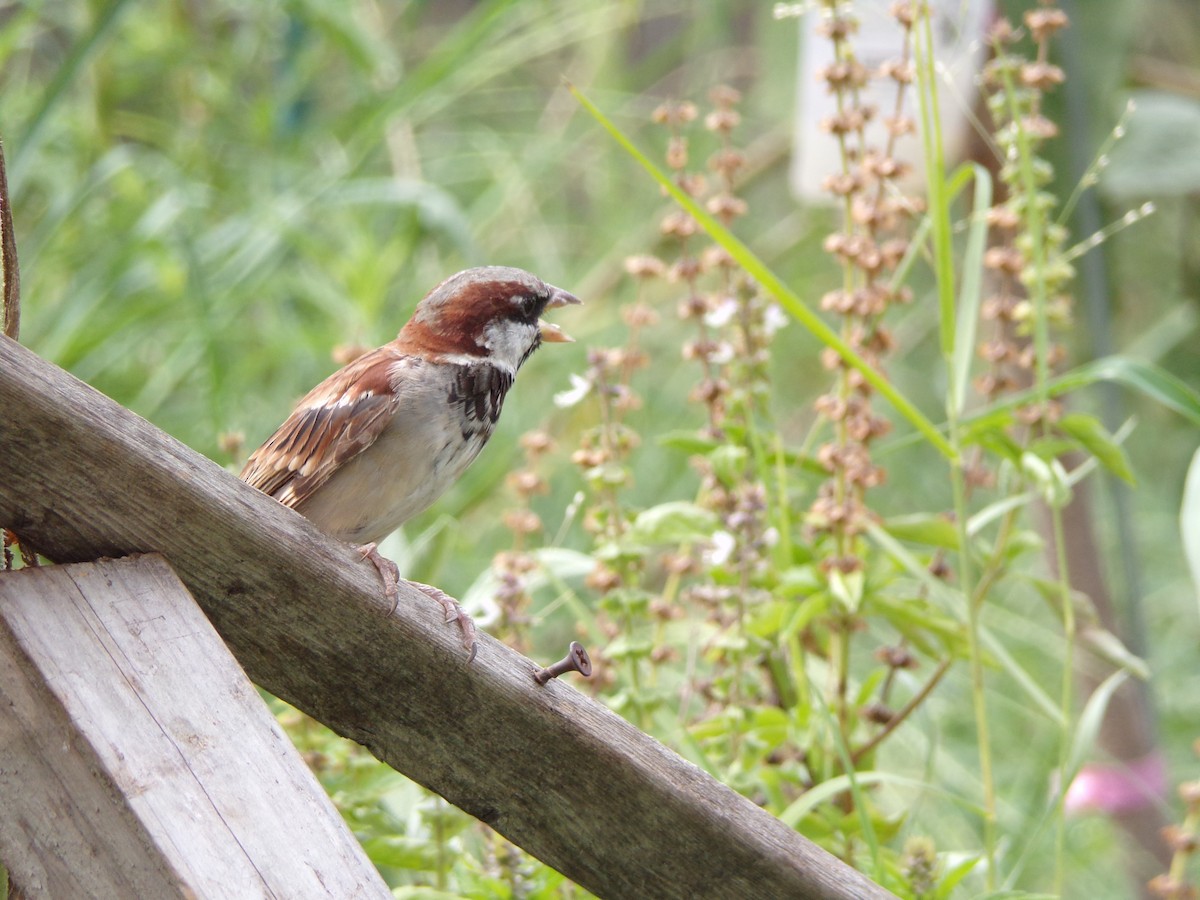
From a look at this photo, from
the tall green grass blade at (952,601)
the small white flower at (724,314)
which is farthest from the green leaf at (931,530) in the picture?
the small white flower at (724,314)

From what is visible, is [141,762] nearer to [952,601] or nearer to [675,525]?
[675,525]

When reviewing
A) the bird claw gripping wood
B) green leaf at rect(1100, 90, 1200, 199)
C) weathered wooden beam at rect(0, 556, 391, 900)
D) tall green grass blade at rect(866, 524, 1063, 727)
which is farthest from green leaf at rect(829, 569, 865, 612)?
green leaf at rect(1100, 90, 1200, 199)

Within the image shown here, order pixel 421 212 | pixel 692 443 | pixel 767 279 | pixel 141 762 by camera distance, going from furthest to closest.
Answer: pixel 421 212, pixel 692 443, pixel 767 279, pixel 141 762

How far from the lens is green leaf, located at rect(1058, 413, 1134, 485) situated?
3.41 ft

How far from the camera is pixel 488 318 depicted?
1203mm

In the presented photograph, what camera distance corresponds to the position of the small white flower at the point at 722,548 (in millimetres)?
1109

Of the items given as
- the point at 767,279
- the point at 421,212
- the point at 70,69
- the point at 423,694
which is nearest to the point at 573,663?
the point at 423,694

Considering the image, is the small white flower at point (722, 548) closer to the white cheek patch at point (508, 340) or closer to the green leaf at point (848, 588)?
the green leaf at point (848, 588)

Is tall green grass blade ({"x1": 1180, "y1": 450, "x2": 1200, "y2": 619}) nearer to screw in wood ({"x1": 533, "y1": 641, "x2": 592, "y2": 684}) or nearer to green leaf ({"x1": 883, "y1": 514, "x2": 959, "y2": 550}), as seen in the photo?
green leaf ({"x1": 883, "y1": 514, "x2": 959, "y2": 550})

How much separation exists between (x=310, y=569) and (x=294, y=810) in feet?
0.41

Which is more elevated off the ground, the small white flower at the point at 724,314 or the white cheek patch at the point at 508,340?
the small white flower at the point at 724,314

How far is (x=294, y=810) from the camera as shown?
61cm

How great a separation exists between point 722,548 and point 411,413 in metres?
0.27

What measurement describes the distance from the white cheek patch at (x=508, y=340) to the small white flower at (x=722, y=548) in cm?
23
